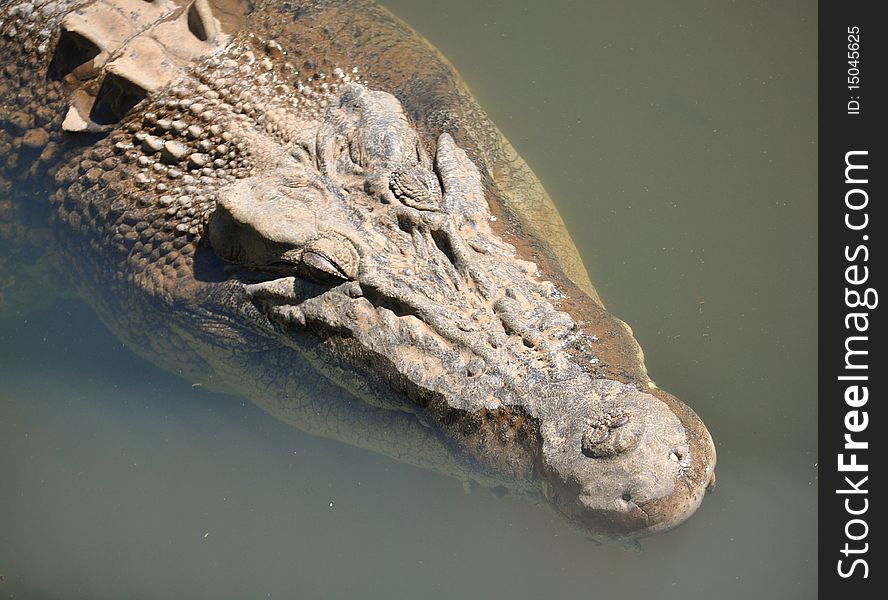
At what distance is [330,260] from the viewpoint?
315 cm

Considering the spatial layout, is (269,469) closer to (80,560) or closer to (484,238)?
(80,560)

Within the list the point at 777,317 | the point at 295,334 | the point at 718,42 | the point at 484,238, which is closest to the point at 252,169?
the point at 295,334

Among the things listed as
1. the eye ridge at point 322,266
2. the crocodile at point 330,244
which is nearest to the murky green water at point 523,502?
the crocodile at point 330,244

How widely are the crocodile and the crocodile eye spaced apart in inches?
0.4

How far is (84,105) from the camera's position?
13.2ft

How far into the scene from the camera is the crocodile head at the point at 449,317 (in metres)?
2.71

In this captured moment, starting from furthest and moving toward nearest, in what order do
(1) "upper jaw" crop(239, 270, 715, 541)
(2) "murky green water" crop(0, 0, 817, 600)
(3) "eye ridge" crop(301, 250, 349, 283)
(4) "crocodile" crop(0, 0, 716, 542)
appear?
(2) "murky green water" crop(0, 0, 817, 600), (3) "eye ridge" crop(301, 250, 349, 283), (4) "crocodile" crop(0, 0, 716, 542), (1) "upper jaw" crop(239, 270, 715, 541)

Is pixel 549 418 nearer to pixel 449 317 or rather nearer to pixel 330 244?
pixel 449 317

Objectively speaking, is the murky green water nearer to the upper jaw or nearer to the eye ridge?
the upper jaw

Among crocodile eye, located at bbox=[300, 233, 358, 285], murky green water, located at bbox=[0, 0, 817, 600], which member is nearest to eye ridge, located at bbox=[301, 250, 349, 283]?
crocodile eye, located at bbox=[300, 233, 358, 285]

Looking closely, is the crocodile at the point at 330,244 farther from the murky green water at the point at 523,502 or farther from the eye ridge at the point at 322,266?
the murky green water at the point at 523,502

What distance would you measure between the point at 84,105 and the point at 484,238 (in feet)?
7.24

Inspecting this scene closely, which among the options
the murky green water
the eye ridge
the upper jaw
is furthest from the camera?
the murky green water

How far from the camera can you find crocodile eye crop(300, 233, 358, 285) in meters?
3.14
